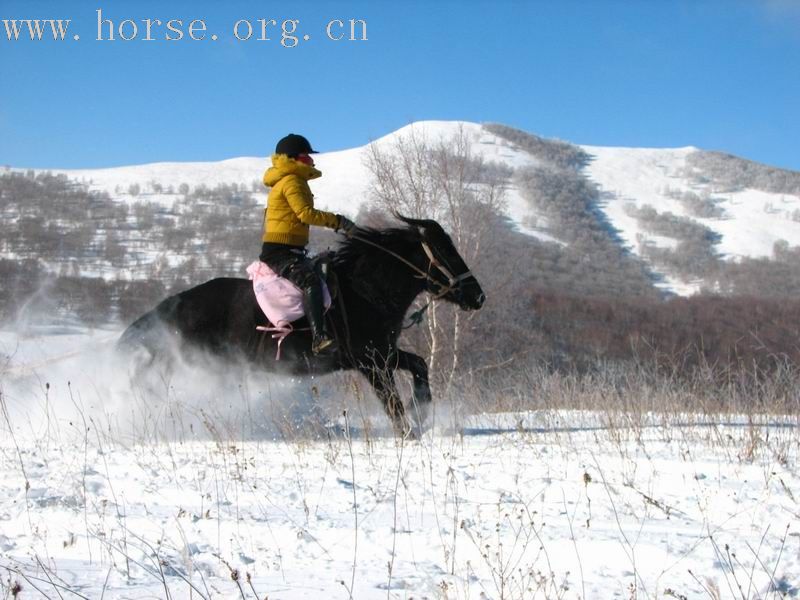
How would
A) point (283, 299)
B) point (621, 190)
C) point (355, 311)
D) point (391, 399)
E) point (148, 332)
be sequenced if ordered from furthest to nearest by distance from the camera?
point (621, 190) < point (148, 332) < point (355, 311) < point (283, 299) < point (391, 399)

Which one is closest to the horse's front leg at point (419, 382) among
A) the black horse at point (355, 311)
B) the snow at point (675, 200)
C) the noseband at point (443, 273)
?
the black horse at point (355, 311)

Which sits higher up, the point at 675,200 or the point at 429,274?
the point at 675,200

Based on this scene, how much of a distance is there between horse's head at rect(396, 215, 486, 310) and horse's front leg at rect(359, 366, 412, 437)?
1181 millimetres

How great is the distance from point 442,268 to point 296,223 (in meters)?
1.59

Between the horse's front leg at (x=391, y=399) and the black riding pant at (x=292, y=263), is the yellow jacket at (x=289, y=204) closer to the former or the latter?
the black riding pant at (x=292, y=263)

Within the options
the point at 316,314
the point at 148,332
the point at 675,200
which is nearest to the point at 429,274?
the point at 316,314

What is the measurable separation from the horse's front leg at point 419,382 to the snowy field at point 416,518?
17.3 inches

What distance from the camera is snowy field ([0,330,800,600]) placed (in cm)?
287

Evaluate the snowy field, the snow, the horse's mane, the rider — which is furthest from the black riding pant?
the snow

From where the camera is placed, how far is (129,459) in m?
5.41

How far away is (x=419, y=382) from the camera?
23.6 feet

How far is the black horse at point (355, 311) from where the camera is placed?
7.27 metres

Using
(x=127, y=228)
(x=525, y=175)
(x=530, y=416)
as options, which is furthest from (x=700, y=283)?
(x=530, y=416)

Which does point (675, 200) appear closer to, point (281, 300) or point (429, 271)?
point (429, 271)
